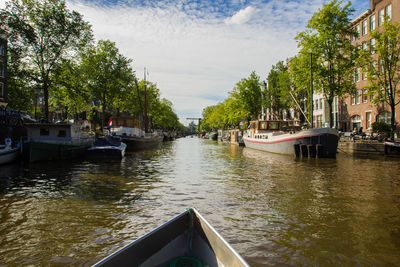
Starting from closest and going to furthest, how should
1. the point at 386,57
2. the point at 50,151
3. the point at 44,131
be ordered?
the point at 50,151 < the point at 44,131 < the point at 386,57

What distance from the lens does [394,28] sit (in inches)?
1067

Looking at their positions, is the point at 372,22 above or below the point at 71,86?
above

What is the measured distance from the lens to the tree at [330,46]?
29.0 metres

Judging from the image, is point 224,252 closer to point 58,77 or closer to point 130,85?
point 58,77

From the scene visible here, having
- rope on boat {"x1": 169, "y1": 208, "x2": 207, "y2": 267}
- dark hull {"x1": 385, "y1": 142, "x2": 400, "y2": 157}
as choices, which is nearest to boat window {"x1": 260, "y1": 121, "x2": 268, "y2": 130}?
dark hull {"x1": 385, "y1": 142, "x2": 400, "y2": 157}

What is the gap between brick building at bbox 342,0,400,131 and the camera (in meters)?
34.0

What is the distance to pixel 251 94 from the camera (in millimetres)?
58656

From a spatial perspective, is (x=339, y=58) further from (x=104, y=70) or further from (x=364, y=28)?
(x=104, y=70)

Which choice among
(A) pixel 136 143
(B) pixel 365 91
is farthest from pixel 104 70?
(B) pixel 365 91

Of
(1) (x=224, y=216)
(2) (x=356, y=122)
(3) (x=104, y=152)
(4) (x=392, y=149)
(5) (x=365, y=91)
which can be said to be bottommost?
(1) (x=224, y=216)

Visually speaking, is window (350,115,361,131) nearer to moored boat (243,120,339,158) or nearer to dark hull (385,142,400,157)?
moored boat (243,120,339,158)

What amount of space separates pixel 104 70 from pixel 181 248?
38.3 meters

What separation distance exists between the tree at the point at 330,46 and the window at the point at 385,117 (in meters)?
8.47

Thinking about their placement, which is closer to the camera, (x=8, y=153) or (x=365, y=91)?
(x=8, y=153)
